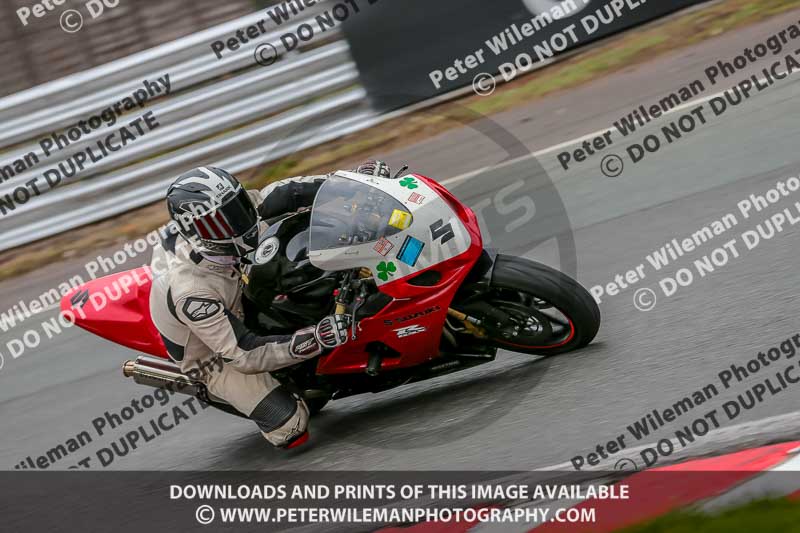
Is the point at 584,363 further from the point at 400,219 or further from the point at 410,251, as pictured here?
the point at 400,219

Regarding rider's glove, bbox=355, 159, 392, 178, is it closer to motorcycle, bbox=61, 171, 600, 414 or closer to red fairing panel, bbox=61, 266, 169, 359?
motorcycle, bbox=61, 171, 600, 414

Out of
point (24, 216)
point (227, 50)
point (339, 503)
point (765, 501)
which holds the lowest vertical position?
point (765, 501)

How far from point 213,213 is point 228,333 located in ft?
2.23

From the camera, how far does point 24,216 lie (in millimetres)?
9469

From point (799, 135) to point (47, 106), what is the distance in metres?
7.23

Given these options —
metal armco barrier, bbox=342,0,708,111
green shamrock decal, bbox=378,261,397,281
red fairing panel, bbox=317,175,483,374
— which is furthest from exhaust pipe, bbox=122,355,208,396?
metal armco barrier, bbox=342,0,708,111

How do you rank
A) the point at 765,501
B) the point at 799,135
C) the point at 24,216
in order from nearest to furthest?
the point at 765,501 < the point at 799,135 < the point at 24,216

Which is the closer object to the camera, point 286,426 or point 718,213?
point 286,426

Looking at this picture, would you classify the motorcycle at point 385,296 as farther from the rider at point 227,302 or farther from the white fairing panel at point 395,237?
the rider at point 227,302

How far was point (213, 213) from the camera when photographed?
14.7 feet

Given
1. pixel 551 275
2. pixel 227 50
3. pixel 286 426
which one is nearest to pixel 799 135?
pixel 551 275

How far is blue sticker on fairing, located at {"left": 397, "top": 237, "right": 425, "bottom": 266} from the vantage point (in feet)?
15.1

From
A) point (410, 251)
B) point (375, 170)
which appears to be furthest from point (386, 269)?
point (375, 170)

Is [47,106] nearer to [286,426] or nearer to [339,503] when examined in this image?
[286,426]
